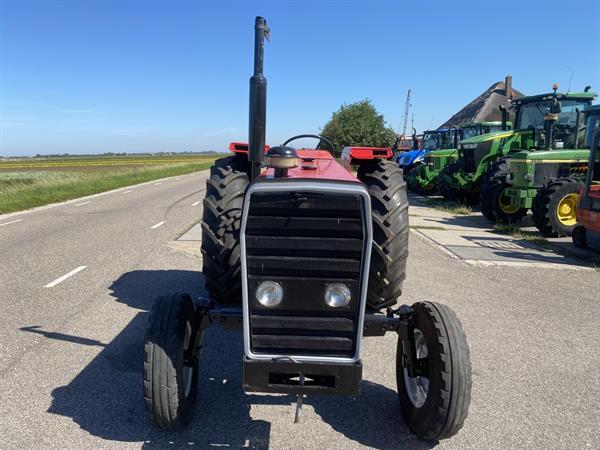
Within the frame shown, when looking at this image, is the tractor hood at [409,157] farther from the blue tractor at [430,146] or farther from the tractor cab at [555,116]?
the tractor cab at [555,116]

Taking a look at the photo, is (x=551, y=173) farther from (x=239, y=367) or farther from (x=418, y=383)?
(x=239, y=367)

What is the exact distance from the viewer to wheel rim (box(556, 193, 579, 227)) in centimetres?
997

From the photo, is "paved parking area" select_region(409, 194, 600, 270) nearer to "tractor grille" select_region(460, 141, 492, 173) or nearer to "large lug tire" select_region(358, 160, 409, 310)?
"tractor grille" select_region(460, 141, 492, 173)

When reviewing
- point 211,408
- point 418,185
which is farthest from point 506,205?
point 211,408

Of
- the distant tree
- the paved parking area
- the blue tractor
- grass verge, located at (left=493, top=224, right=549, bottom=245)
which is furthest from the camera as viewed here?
the distant tree

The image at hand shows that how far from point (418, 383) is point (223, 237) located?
5.45 ft

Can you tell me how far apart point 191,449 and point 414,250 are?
652 centimetres

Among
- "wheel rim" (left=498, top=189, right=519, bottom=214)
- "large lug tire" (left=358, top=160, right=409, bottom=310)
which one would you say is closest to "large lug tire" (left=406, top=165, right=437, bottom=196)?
"wheel rim" (left=498, top=189, right=519, bottom=214)

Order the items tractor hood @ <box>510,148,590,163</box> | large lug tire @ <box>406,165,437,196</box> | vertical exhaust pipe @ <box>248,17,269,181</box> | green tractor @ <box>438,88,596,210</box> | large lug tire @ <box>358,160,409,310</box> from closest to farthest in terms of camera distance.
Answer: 1. vertical exhaust pipe @ <box>248,17,269,181</box>
2. large lug tire @ <box>358,160,409,310</box>
3. tractor hood @ <box>510,148,590,163</box>
4. green tractor @ <box>438,88,596,210</box>
5. large lug tire @ <box>406,165,437,196</box>

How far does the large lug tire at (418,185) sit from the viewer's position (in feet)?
64.6

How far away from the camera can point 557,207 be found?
9.83 metres

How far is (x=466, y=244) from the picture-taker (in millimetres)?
9367

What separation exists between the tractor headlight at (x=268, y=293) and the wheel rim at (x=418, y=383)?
99 cm

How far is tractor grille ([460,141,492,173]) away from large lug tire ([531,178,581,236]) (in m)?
4.61
